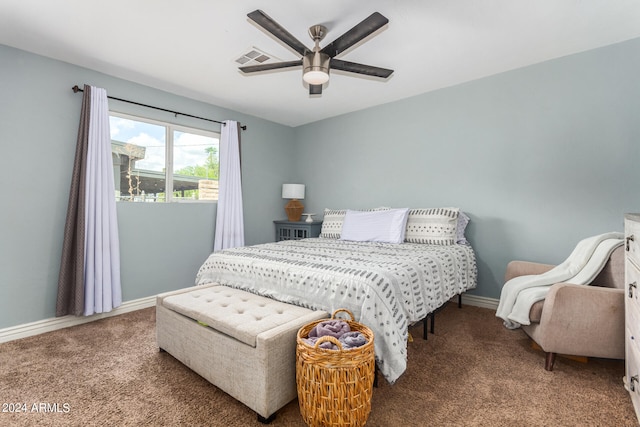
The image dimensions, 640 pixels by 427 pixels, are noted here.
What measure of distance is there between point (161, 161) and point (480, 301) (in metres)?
3.82

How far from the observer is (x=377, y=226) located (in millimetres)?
3250

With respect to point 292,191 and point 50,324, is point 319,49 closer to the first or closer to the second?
point 292,191

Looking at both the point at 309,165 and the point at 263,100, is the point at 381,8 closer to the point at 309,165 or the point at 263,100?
the point at 263,100

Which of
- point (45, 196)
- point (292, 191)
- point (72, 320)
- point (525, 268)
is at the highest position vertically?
point (292, 191)

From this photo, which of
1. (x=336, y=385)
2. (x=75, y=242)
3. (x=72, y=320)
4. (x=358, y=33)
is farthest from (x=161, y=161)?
(x=336, y=385)

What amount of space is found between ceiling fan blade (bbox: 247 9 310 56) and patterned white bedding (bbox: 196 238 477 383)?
4.75ft

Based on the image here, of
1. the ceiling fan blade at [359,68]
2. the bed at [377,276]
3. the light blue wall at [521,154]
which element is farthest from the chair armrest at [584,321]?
the ceiling fan blade at [359,68]

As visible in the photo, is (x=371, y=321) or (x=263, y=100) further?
(x=263, y=100)

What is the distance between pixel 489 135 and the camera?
3.11 metres

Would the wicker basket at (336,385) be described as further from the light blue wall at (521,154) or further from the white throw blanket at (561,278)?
the light blue wall at (521,154)

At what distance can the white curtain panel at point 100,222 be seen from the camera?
273 centimetres

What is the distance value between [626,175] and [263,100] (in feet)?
11.8

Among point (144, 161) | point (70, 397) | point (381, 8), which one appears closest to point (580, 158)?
point (381, 8)

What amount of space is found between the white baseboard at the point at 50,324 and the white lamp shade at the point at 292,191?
7.68 feet
